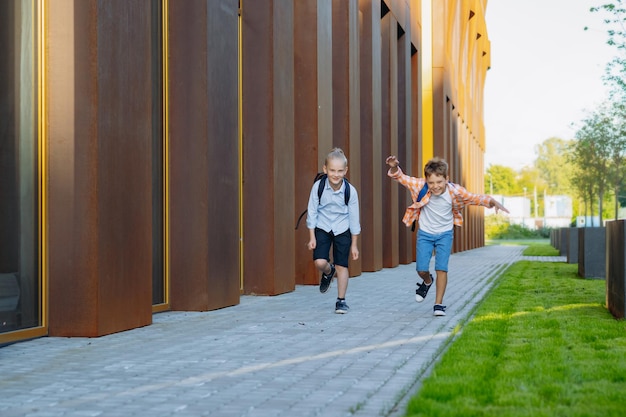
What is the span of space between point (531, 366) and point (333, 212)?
4.34 m

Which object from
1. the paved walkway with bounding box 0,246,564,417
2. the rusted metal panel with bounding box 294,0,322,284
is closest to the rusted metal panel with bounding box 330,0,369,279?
the rusted metal panel with bounding box 294,0,322,284

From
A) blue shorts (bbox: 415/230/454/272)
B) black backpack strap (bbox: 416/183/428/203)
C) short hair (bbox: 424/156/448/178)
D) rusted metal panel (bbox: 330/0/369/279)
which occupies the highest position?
rusted metal panel (bbox: 330/0/369/279)

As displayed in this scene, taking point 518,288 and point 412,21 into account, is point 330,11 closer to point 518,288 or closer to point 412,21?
point 518,288

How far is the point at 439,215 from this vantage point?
10039 millimetres

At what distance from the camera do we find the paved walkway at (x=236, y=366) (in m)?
5.01

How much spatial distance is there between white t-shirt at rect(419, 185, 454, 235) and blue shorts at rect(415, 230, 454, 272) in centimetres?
6

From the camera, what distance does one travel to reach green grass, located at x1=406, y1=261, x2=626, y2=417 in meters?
4.83

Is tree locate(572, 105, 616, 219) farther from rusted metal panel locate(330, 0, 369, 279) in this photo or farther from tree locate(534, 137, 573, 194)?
tree locate(534, 137, 573, 194)

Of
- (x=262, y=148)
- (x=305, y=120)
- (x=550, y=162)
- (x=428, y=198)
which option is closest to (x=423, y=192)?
(x=428, y=198)

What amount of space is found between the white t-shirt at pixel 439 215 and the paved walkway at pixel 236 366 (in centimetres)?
93

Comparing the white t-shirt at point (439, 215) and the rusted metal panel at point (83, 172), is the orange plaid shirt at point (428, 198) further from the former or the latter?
the rusted metal panel at point (83, 172)

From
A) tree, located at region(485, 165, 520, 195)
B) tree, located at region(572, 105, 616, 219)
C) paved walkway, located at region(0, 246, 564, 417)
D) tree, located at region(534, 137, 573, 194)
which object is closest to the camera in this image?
paved walkway, located at region(0, 246, 564, 417)

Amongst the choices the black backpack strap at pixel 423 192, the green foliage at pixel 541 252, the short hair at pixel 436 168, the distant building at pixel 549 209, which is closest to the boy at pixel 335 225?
the black backpack strap at pixel 423 192

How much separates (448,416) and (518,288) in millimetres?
9823
